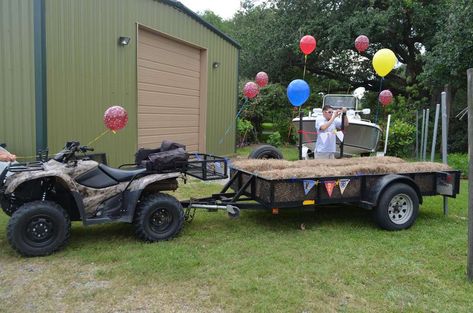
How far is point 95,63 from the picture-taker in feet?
27.7

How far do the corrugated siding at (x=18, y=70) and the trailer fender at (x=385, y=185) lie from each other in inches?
217

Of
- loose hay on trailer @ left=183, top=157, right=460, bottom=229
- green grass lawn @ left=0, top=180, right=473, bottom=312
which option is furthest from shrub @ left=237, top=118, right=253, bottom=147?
green grass lawn @ left=0, top=180, right=473, bottom=312

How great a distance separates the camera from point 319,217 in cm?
619

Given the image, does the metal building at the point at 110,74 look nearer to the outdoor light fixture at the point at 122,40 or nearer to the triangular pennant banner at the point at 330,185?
the outdoor light fixture at the point at 122,40

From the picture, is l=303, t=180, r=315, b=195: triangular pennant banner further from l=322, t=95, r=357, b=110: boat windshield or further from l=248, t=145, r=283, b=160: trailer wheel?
l=322, t=95, r=357, b=110: boat windshield

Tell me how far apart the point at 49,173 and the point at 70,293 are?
1.28 metres

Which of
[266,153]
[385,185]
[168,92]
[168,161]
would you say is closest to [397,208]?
[385,185]

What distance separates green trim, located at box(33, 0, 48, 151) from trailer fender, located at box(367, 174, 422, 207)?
5370 millimetres

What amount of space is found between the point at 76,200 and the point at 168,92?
6822 millimetres

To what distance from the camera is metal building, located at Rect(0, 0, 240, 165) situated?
723cm

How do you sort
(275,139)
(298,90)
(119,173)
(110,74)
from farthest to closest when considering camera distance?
(275,139), (110,74), (298,90), (119,173)

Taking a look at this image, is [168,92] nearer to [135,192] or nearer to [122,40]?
[122,40]

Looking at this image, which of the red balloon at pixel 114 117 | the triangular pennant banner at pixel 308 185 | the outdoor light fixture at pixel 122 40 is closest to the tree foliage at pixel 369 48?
the outdoor light fixture at pixel 122 40

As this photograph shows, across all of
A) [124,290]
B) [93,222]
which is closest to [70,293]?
[124,290]
